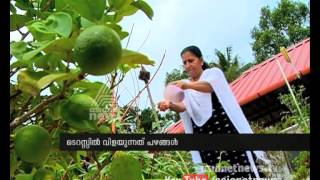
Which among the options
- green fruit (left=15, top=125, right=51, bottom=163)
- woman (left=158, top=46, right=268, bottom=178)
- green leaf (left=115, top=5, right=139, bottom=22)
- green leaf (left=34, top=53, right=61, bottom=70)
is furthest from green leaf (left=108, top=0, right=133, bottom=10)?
woman (left=158, top=46, right=268, bottom=178)

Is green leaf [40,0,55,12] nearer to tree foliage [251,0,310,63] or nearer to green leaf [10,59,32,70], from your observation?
green leaf [10,59,32,70]


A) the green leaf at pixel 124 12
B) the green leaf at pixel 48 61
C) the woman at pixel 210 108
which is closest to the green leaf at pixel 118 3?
the green leaf at pixel 124 12

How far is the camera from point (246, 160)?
1.69m

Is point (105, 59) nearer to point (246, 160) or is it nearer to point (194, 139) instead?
point (194, 139)

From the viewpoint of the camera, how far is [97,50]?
725mm

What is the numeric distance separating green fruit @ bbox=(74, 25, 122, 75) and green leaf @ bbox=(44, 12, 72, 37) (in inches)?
1.1

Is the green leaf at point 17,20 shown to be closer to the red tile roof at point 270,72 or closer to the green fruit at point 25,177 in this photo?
the green fruit at point 25,177

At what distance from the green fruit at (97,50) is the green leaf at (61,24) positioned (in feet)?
0.09

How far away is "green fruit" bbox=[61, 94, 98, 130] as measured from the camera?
81 cm

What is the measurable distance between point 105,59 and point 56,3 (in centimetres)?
22

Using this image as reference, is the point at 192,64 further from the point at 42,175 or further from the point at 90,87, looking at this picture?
the point at 42,175

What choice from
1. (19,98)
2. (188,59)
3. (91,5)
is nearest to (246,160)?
(188,59)

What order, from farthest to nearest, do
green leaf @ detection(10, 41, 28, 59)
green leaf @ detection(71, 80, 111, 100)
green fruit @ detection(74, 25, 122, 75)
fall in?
green leaf @ detection(71, 80, 111, 100) → green leaf @ detection(10, 41, 28, 59) → green fruit @ detection(74, 25, 122, 75)

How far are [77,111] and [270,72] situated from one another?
1.09 m
